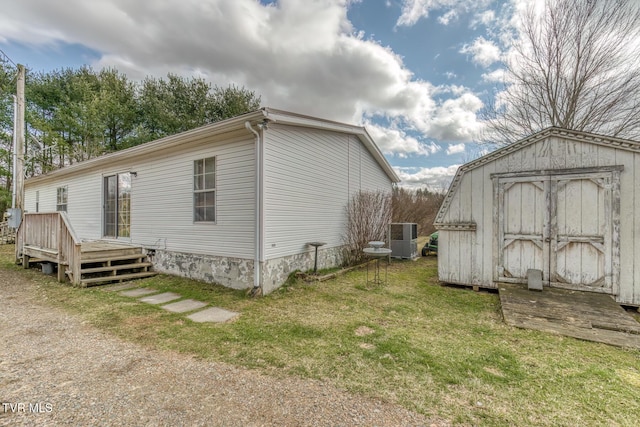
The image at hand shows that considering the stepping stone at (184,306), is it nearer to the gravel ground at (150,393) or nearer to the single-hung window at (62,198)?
the gravel ground at (150,393)

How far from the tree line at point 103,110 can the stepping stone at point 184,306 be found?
50.3ft

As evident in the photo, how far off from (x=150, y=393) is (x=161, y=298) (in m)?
3.40

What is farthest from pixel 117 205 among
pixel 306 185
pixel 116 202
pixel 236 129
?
pixel 306 185

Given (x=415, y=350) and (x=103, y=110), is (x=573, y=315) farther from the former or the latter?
(x=103, y=110)

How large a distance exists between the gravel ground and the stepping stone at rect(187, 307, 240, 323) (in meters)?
1.04

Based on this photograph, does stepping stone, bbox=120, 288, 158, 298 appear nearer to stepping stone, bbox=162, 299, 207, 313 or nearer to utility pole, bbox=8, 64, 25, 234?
stepping stone, bbox=162, 299, 207, 313

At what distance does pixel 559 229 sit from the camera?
201 inches

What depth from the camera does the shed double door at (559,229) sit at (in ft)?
15.6

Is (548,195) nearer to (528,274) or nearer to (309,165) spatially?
(528,274)

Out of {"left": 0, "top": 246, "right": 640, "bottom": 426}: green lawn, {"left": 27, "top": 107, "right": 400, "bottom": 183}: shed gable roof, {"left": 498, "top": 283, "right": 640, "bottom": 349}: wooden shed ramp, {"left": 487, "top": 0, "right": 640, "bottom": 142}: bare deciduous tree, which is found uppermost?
{"left": 487, "top": 0, "right": 640, "bottom": 142}: bare deciduous tree

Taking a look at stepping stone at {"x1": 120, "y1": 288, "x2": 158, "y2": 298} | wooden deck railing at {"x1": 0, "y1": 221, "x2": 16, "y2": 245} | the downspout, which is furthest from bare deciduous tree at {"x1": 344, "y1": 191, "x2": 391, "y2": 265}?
wooden deck railing at {"x1": 0, "y1": 221, "x2": 16, "y2": 245}

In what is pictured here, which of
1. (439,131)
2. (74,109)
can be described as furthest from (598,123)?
(74,109)

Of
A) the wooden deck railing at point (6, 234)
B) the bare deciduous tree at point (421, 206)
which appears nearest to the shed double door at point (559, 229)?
the bare deciduous tree at point (421, 206)

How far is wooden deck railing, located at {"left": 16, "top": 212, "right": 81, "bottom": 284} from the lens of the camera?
6188 millimetres
